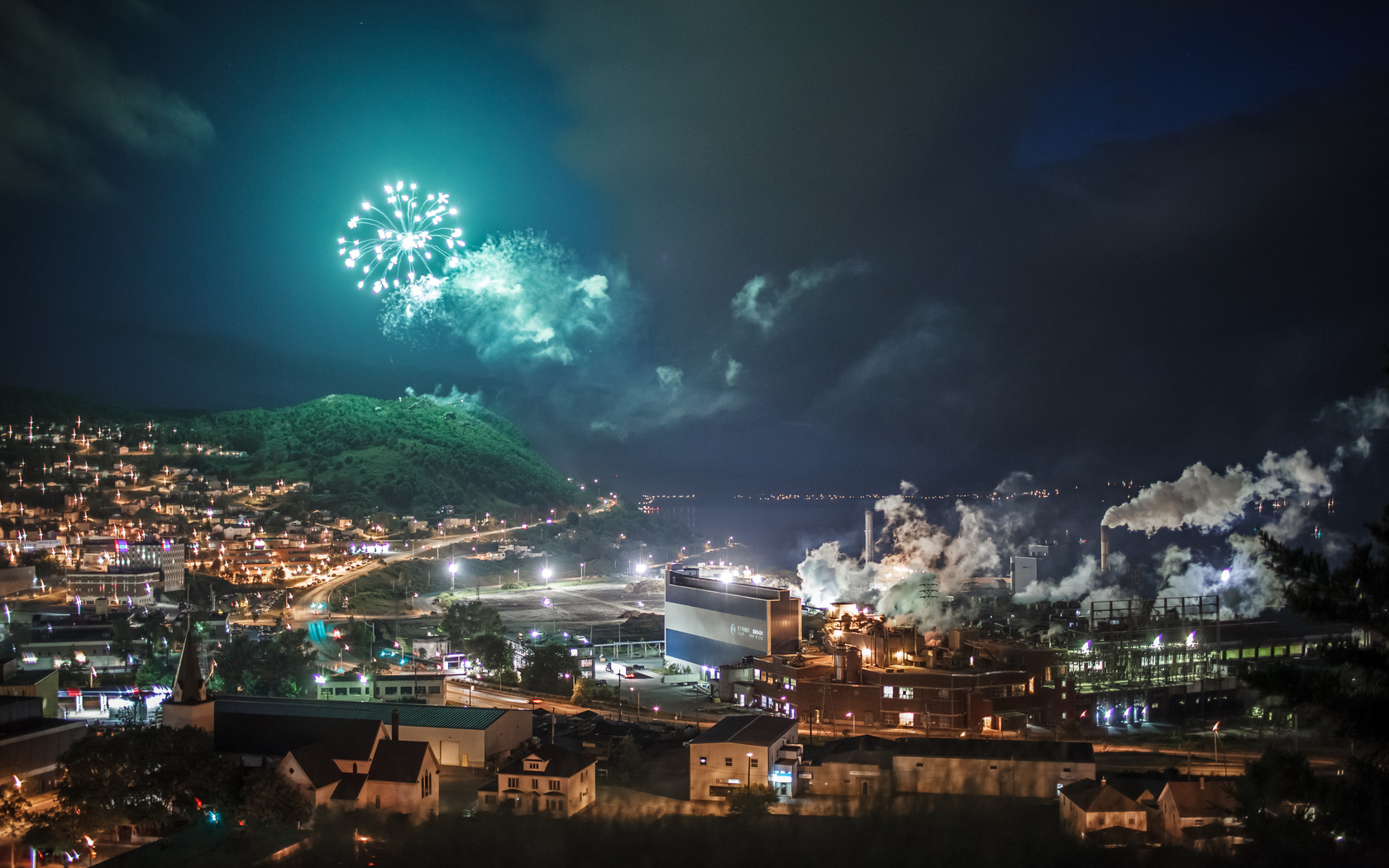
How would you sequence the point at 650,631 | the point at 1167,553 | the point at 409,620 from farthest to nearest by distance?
the point at 1167,553 → the point at 409,620 → the point at 650,631

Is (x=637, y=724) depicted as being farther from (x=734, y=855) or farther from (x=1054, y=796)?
(x=734, y=855)

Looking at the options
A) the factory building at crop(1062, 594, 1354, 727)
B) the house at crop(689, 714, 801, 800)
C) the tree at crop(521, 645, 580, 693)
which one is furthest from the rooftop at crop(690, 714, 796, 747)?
the factory building at crop(1062, 594, 1354, 727)

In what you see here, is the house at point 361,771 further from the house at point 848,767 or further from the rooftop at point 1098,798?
the rooftop at point 1098,798

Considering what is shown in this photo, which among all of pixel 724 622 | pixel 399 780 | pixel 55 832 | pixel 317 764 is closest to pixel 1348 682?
pixel 399 780

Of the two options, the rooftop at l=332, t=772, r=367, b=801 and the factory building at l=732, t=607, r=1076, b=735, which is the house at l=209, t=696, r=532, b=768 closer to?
the rooftop at l=332, t=772, r=367, b=801

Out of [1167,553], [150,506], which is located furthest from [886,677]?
[150,506]

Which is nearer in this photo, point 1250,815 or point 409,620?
point 1250,815
